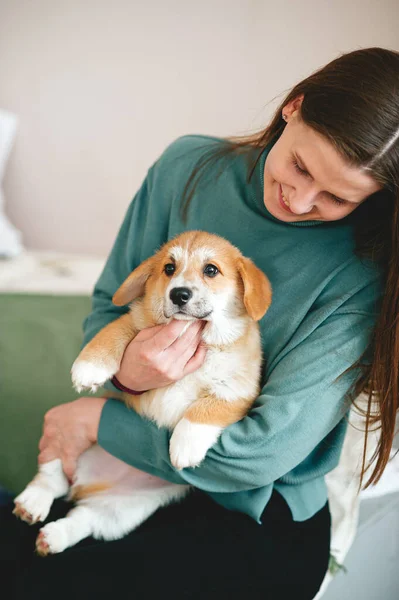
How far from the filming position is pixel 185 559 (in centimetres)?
102

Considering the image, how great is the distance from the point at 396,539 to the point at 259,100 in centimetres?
180

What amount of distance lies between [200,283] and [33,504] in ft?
1.98

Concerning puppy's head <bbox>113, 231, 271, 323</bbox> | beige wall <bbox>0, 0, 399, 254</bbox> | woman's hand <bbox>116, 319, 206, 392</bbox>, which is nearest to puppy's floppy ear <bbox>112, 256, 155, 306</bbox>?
puppy's head <bbox>113, 231, 271, 323</bbox>

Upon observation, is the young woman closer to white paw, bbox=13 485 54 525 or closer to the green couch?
white paw, bbox=13 485 54 525

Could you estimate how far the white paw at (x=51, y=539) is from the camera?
101cm

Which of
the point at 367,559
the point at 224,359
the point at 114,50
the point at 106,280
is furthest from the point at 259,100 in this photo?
the point at 367,559

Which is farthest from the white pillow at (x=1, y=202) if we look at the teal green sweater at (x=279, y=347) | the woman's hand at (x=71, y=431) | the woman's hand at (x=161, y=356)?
the woman's hand at (x=161, y=356)

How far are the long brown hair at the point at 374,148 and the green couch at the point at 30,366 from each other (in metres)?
0.89

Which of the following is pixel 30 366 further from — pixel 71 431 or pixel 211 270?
pixel 211 270

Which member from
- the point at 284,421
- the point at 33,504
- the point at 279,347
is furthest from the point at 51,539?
the point at 279,347

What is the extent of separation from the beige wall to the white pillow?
7.2 inches

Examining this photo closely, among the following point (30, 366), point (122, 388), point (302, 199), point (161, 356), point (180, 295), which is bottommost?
point (30, 366)

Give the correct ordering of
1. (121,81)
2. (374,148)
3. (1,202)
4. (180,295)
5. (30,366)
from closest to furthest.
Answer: (374,148) → (180,295) → (30,366) → (121,81) → (1,202)

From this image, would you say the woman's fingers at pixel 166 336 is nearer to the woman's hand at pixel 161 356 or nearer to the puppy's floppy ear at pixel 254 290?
the woman's hand at pixel 161 356
